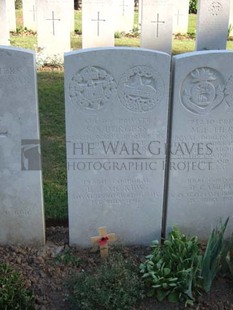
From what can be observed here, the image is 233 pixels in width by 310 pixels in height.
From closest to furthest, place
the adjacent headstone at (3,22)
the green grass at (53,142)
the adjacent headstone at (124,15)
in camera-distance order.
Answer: the green grass at (53,142) → the adjacent headstone at (3,22) → the adjacent headstone at (124,15)

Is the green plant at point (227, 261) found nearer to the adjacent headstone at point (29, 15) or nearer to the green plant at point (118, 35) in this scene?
the green plant at point (118, 35)

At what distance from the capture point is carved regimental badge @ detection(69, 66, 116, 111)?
138 inches

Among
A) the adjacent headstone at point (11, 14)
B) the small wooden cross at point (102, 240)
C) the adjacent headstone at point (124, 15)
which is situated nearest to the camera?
the small wooden cross at point (102, 240)

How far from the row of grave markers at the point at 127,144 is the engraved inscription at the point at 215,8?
300 inches

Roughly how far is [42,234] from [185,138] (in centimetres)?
149

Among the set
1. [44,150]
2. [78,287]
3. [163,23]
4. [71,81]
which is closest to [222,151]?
[71,81]

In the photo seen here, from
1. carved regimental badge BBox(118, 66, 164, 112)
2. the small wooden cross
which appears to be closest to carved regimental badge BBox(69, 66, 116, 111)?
carved regimental badge BBox(118, 66, 164, 112)

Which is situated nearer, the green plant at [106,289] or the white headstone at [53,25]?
the green plant at [106,289]

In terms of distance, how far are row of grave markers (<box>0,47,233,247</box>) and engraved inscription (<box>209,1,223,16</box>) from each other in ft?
25.0

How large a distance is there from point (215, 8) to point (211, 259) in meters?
8.54

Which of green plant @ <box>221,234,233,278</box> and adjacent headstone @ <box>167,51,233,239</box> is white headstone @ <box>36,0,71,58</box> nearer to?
adjacent headstone @ <box>167,51,233,239</box>

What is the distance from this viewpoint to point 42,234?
3.97 m

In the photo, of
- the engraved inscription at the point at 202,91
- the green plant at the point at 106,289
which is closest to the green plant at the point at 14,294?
the green plant at the point at 106,289

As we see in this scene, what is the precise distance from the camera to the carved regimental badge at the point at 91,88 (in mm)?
3514
